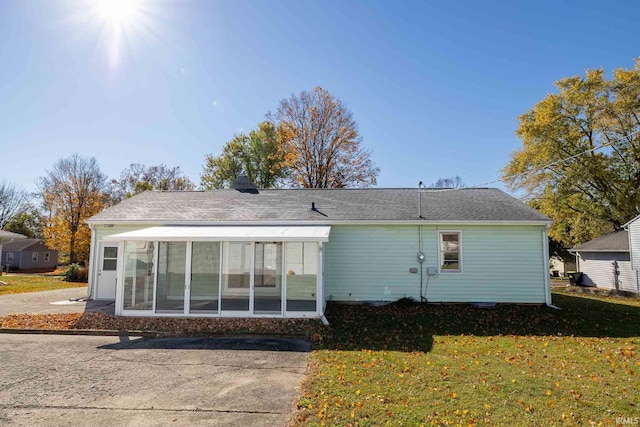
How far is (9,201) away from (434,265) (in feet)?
184

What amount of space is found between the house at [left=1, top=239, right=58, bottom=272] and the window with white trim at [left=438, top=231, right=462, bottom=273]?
47.3m

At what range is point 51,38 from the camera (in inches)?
432

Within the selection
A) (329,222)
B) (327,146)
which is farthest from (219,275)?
(327,146)

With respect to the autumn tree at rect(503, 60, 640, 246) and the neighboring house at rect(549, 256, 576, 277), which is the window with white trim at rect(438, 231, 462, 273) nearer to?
the autumn tree at rect(503, 60, 640, 246)

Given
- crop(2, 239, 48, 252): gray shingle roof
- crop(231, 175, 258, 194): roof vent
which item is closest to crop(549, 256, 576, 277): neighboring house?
crop(231, 175, 258, 194): roof vent

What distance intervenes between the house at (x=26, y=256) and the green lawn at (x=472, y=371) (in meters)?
46.2

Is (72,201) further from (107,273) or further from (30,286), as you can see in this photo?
(107,273)

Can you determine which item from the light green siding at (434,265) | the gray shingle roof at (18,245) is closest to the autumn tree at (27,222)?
the gray shingle roof at (18,245)

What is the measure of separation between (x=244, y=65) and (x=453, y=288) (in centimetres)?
1121

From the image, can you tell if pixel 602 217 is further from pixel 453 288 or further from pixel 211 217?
pixel 211 217

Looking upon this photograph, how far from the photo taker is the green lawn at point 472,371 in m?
4.37

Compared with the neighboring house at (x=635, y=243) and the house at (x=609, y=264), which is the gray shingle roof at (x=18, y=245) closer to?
the house at (x=609, y=264)

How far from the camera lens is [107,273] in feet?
44.1

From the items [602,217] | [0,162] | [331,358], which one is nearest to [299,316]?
[331,358]
